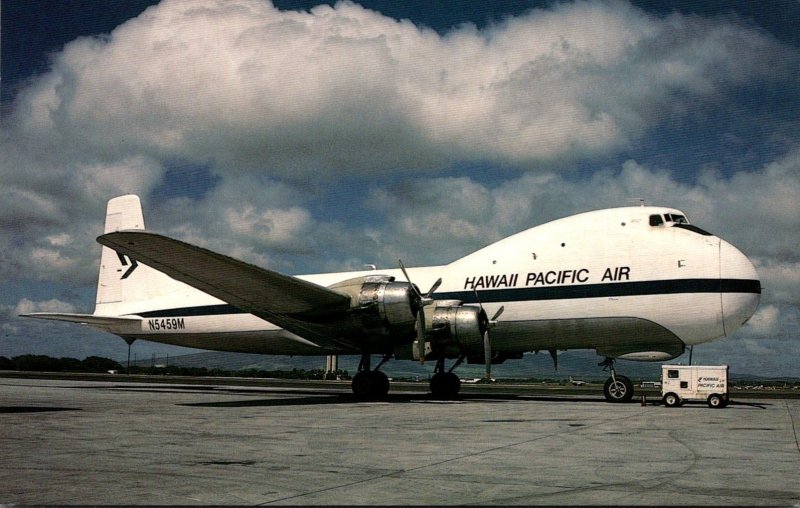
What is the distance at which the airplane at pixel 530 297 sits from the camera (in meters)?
23.3

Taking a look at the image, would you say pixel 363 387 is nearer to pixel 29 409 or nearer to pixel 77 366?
pixel 29 409

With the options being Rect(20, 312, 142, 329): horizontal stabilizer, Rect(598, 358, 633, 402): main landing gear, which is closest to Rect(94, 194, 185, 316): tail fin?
Rect(20, 312, 142, 329): horizontal stabilizer

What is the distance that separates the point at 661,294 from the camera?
23.7 metres

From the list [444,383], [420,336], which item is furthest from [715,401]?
[420,336]

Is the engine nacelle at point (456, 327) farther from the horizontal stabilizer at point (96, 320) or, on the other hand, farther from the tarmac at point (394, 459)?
the horizontal stabilizer at point (96, 320)

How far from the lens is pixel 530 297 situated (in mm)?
25531

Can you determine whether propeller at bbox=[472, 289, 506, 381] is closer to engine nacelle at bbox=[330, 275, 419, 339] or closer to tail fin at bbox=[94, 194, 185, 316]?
engine nacelle at bbox=[330, 275, 419, 339]

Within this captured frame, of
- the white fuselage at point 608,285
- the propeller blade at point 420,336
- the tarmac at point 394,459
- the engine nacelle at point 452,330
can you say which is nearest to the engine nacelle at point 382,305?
the propeller blade at point 420,336

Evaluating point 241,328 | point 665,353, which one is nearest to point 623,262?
point 665,353

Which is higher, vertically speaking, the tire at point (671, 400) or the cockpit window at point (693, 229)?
the cockpit window at point (693, 229)

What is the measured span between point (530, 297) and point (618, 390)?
440 cm

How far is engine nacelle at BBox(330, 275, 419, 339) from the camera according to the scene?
23312mm

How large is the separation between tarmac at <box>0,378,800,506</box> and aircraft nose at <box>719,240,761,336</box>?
6053mm

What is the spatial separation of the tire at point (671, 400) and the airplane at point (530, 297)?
5.20 feet
